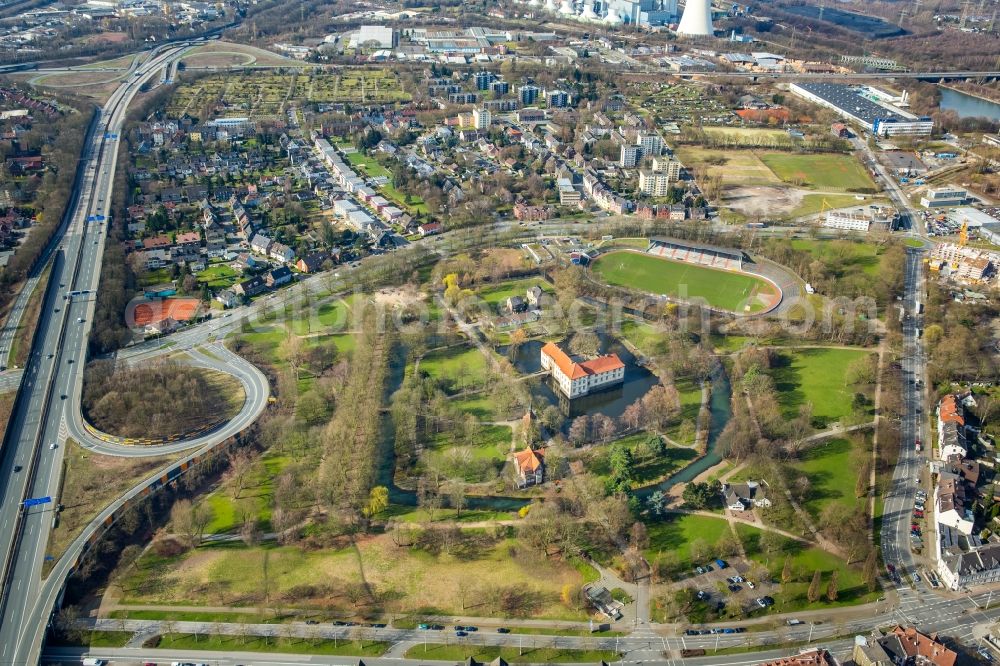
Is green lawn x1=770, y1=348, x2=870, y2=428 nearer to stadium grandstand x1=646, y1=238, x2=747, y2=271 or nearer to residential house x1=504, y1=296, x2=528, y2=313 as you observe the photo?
stadium grandstand x1=646, y1=238, x2=747, y2=271

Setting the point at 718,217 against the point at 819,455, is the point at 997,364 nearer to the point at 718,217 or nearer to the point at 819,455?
the point at 819,455

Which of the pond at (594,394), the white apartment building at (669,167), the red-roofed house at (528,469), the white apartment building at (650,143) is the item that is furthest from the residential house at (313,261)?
the white apartment building at (650,143)

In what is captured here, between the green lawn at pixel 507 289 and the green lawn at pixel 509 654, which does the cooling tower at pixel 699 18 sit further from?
the green lawn at pixel 509 654

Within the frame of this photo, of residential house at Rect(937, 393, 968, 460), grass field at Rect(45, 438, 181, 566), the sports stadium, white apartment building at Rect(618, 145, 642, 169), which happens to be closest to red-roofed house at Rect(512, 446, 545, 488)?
grass field at Rect(45, 438, 181, 566)

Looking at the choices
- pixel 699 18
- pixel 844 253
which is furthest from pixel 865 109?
pixel 699 18

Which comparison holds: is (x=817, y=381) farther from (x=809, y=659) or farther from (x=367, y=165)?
(x=367, y=165)
